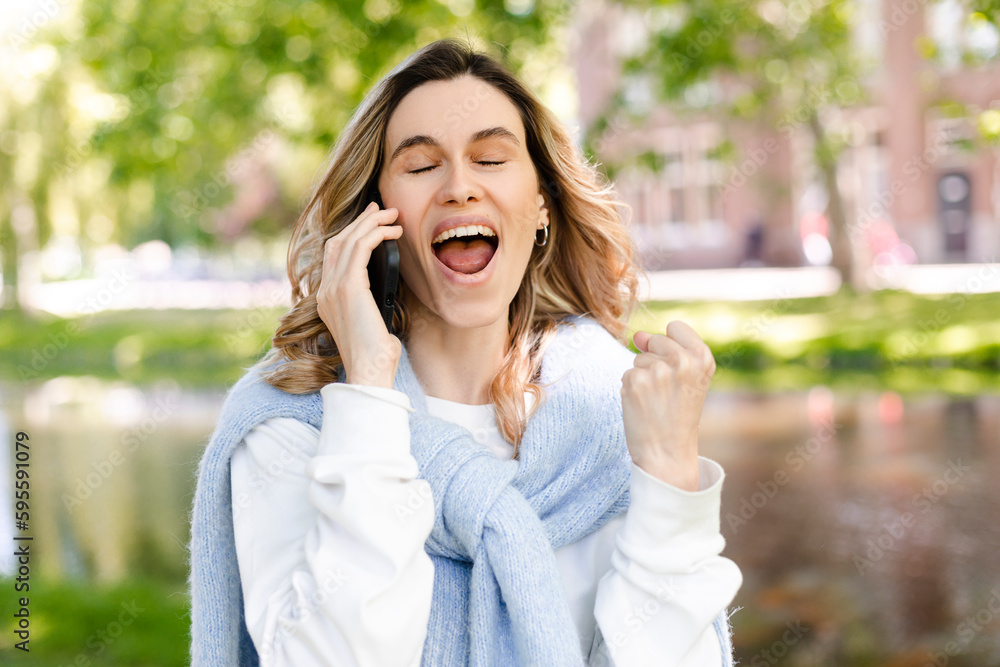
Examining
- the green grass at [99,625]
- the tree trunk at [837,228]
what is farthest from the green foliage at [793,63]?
the green grass at [99,625]

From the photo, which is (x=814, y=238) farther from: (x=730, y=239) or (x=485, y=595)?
(x=485, y=595)

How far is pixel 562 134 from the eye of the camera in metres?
2.12

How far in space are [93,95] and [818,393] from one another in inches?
491

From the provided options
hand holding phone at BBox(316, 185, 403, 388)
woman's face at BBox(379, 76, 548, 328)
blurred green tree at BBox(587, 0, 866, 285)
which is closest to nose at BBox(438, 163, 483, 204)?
woman's face at BBox(379, 76, 548, 328)

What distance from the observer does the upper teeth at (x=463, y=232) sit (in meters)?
1.86

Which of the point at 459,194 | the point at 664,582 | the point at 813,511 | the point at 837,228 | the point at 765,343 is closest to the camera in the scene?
the point at 664,582

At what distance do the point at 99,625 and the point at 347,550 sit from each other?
13.5 feet

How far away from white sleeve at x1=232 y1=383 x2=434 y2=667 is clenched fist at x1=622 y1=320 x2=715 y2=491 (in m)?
0.38

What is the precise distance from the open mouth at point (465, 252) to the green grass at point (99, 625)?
3.35 m

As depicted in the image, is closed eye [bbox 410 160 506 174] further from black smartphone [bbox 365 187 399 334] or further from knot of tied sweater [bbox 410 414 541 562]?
knot of tied sweater [bbox 410 414 541 562]

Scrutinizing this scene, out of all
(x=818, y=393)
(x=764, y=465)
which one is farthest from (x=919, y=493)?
(x=818, y=393)

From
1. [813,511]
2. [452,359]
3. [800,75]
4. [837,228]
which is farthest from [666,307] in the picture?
[452,359]

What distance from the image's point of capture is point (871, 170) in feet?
86.9

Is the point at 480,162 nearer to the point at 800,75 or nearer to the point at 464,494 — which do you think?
the point at 464,494
